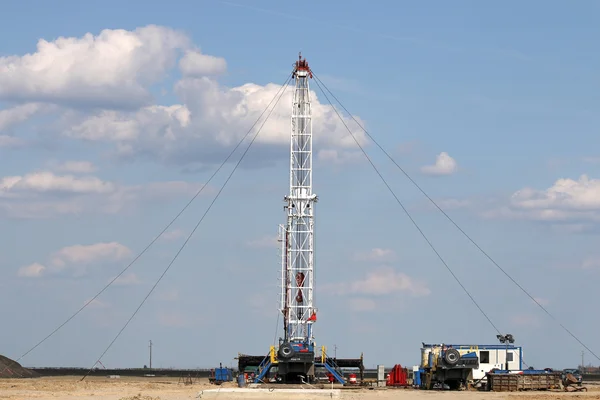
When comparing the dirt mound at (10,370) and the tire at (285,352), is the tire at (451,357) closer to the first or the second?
the tire at (285,352)

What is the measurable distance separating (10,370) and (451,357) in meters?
67.4

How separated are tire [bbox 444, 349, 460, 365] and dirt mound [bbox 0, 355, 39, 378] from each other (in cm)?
6358

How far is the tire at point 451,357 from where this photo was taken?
66875mm

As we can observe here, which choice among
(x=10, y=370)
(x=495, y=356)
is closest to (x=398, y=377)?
(x=495, y=356)

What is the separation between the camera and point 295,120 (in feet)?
269

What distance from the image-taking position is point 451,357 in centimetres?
6706

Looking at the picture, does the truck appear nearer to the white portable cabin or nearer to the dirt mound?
the white portable cabin

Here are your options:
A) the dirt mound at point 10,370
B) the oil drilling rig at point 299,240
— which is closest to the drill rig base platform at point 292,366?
the oil drilling rig at point 299,240

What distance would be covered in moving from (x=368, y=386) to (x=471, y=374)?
26.2 feet

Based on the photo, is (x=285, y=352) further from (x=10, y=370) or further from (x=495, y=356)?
(x=10, y=370)

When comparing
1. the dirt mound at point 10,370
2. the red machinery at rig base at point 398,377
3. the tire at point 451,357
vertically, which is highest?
the tire at point 451,357

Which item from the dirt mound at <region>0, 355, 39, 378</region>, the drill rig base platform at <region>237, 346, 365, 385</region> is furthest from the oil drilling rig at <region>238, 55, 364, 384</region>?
the dirt mound at <region>0, 355, 39, 378</region>

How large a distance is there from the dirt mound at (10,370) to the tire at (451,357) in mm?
63580

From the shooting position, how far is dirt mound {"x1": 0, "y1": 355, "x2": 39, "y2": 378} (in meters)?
116
